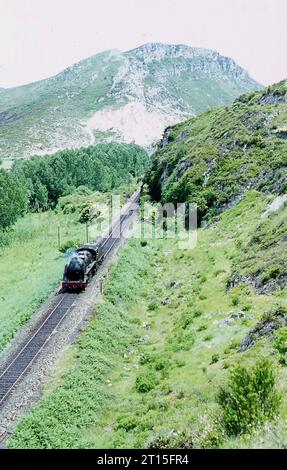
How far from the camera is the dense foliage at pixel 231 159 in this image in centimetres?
5888

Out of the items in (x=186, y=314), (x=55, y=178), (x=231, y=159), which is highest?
(x=231, y=159)

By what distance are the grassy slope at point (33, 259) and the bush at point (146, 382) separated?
10410 mm

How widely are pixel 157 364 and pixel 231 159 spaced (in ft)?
154

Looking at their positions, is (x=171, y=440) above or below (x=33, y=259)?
above

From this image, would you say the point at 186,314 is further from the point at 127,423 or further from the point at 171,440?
the point at 171,440

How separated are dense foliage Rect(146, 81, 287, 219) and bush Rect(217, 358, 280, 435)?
120 feet

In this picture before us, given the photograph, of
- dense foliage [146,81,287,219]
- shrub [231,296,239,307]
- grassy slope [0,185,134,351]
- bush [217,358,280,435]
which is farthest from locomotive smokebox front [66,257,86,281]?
dense foliage [146,81,287,219]

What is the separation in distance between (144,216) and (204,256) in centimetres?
2805

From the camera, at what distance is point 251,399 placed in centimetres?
1429

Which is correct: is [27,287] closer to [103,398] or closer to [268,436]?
[103,398]

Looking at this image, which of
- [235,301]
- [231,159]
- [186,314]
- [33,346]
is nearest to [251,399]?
[235,301]

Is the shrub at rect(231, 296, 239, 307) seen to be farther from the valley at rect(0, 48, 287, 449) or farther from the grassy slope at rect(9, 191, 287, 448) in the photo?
the valley at rect(0, 48, 287, 449)

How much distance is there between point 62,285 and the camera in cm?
3703

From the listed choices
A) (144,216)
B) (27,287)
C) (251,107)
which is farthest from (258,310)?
(251,107)
